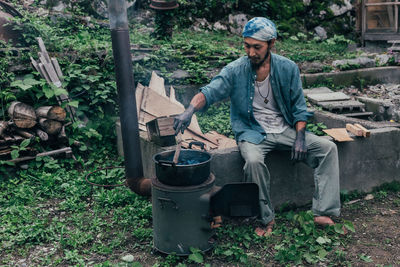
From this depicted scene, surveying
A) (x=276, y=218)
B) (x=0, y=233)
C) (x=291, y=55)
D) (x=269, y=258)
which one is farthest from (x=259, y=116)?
(x=291, y=55)

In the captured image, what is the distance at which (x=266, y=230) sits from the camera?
4188 mm

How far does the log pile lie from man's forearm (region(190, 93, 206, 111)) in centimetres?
254

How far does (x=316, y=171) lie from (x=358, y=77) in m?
4.47

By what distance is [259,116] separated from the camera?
452 centimetres

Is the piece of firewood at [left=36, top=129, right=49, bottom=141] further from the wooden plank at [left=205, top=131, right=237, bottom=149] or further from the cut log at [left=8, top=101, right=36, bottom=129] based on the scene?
the wooden plank at [left=205, top=131, right=237, bottom=149]

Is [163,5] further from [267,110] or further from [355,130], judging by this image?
[355,130]

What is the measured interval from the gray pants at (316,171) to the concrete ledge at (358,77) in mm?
3474

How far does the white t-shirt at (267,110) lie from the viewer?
14.6ft

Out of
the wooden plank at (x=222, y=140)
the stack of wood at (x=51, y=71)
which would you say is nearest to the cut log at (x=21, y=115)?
the stack of wood at (x=51, y=71)

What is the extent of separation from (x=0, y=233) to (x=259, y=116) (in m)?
2.98

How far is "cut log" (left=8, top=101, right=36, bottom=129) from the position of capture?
5.50m

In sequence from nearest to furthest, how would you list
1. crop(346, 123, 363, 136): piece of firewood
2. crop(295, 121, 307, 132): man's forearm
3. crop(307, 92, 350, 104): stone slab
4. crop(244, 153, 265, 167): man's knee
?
crop(244, 153, 265, 167): man's knee < crop(295, 121, 307, 132): man's forearm < crop(346, 123, 363, 136): piece of firewood < crop(307, 92, 350, 104): stone slab

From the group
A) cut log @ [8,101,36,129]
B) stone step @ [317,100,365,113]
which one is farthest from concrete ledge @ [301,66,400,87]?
cut log @ [8,101,36,129]

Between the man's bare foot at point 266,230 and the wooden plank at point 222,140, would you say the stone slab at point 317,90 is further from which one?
the man's bare foot at point 266,230
